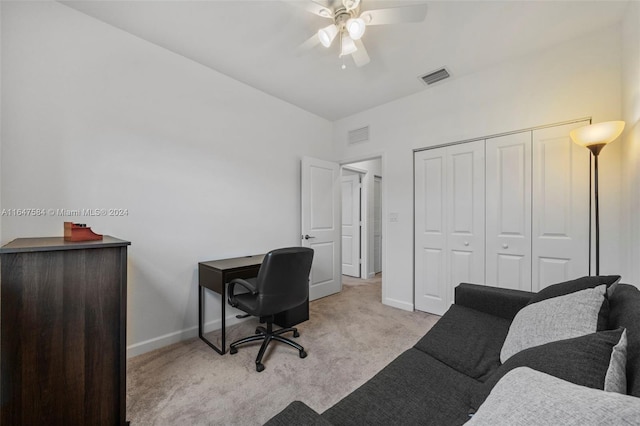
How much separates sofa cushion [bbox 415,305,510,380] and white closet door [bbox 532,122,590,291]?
1114mm

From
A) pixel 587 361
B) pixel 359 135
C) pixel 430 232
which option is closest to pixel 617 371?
pixel 587 361

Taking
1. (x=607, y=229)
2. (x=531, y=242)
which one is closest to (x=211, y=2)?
(x=531, y=242)

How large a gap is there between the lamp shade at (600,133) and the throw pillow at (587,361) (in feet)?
5.88

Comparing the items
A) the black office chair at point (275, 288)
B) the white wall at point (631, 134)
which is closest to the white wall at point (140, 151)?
the black office chair at point (275, 288)

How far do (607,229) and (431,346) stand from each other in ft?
6.38

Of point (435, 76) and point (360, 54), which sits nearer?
point (360, 54)

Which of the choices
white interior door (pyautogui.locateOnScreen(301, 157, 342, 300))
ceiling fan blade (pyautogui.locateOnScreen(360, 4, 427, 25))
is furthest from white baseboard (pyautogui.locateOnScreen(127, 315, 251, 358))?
ceiling fan blade (pyautogui.locateOnScreen(360, 4, 427, 25))

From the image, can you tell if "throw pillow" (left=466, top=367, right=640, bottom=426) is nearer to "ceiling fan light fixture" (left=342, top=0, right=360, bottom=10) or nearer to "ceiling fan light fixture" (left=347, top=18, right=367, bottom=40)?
"ceiling fan light fixture" (left=347, top=18, right=367, bottom=40)

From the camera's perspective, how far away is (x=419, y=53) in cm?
237

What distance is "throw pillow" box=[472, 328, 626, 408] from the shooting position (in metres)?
0.62

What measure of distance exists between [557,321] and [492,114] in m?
2.30

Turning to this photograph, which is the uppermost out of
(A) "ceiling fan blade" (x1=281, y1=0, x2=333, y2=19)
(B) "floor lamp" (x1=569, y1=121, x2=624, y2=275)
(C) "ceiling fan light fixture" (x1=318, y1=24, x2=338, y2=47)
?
(A) "ceiling fan blade" (x1=281, y1=0, x2=333, y2=19)

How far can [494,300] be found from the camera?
1.76 metres

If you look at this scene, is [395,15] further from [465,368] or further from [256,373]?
[256,373]
